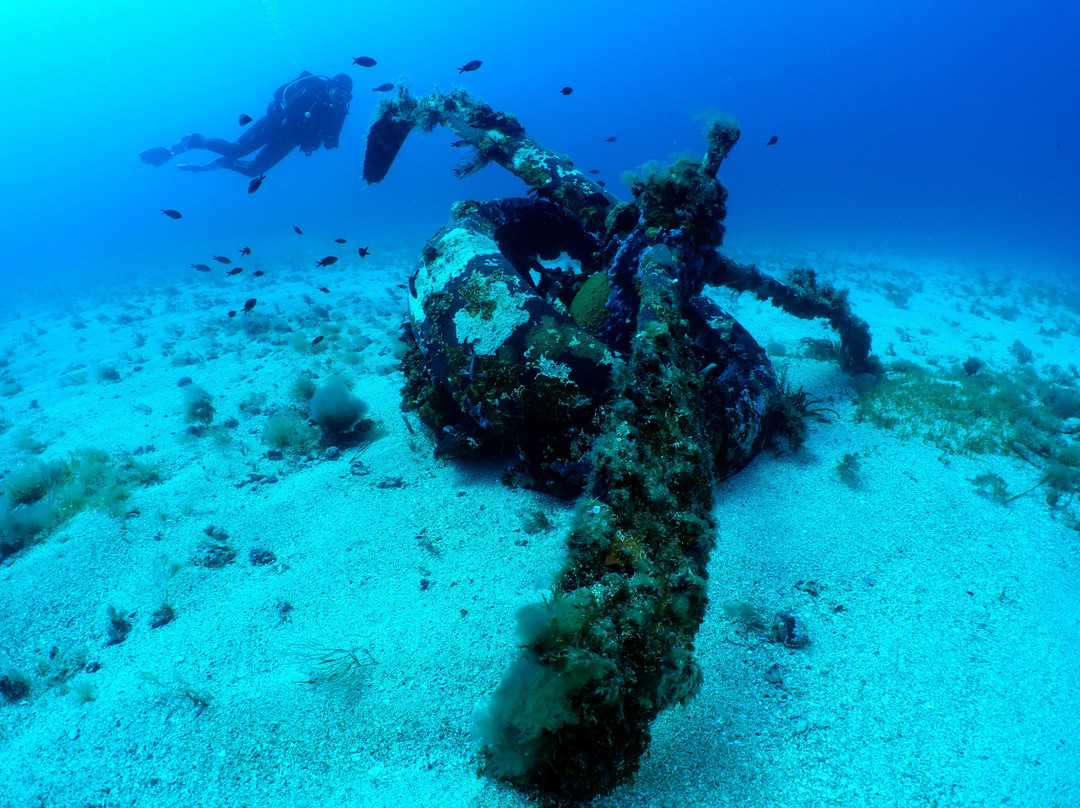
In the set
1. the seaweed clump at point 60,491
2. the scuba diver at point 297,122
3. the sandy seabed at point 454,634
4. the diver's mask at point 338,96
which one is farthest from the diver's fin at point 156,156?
the seaweed clump at point 60,491

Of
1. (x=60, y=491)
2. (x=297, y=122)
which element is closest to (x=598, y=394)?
(x=60, y=491)

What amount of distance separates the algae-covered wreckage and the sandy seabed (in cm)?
57

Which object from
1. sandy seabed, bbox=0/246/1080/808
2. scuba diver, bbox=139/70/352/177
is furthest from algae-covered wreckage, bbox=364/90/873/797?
scuba diver, bbox=139/70/352/177

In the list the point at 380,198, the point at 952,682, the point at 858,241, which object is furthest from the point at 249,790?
the point at 380,198

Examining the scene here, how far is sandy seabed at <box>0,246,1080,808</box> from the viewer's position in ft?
7.48

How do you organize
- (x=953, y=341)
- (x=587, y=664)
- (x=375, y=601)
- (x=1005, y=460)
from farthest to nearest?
1. (x=953, y=341)
2. (x=1005, y=460)
3. (x=375, y=601)
4. (x=587, y=664)

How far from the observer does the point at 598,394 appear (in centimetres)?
356

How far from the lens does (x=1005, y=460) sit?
500cm

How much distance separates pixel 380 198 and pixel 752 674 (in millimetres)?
93684

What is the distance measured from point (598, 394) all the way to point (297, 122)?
2245cm

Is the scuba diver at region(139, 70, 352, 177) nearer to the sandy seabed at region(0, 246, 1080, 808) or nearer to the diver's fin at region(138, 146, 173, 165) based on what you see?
the diver's fin at region(138, 146, 173, 165)

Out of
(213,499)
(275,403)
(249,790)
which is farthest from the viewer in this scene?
(275,403)

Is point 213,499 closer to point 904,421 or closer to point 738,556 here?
point 738,556

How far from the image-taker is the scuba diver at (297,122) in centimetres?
1872
